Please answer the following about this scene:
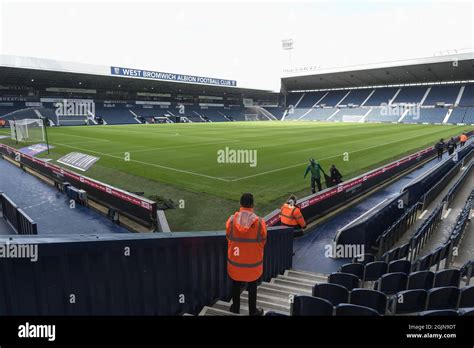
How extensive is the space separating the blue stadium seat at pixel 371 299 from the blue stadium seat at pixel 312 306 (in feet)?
2.20

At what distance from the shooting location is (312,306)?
359 centimetres

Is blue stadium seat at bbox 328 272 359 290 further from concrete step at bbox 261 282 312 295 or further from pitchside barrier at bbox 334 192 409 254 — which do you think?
pitchside barrier at bbox 334 192 409 254

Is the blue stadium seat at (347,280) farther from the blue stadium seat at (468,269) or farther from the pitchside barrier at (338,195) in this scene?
the pitchside barrier at (338,195)

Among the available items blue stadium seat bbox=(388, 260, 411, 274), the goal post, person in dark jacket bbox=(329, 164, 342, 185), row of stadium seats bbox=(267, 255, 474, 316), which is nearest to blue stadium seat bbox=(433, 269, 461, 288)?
row of stadium seats bbox=(267, 255, 474, 316)

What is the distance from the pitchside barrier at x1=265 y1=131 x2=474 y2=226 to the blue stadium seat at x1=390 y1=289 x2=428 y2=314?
498 centimetres

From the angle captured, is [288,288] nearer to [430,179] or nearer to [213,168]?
[430,179]

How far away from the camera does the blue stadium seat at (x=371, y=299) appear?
393 centimetres

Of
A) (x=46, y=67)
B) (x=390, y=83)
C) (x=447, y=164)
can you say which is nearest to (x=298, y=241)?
(x=447, y=164)

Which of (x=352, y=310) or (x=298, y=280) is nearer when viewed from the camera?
(x=352, y=310)

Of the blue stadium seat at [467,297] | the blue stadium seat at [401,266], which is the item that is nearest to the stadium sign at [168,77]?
the blue stadium seat at [401,266]

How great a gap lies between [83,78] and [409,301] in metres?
61.3

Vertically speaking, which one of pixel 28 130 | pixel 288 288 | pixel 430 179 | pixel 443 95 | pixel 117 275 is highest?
pixel 443 95

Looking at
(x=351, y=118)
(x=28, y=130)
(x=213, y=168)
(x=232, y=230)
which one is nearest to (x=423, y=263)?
(x=232, y=230)

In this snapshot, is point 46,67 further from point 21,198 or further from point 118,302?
point 118,302
